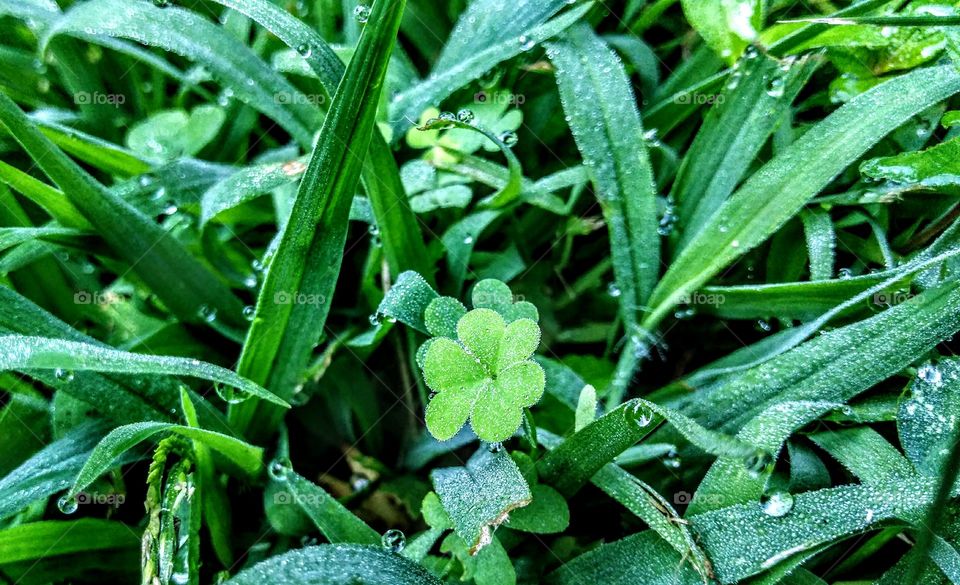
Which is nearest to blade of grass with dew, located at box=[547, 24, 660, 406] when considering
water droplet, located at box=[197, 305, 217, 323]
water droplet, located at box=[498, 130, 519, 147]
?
water droplet, located at box=[498, 130, 519, 147]

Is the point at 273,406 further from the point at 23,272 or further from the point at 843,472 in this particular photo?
the point at 843,472

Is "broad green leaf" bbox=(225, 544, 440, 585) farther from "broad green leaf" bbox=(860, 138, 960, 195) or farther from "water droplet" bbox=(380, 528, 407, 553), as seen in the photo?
"broad green leaf" bbox=(860, 138, 960, 195)

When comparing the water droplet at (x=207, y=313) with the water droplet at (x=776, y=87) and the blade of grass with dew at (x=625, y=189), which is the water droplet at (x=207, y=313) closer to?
the blade of grass with dew at (x=625, y=189)

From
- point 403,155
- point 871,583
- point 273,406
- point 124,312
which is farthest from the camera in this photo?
point 403,155

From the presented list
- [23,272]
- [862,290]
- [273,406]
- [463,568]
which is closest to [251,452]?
[273,406]

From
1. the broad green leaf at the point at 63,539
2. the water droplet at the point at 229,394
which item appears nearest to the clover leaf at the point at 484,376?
the water droplet at the point at 229,394
